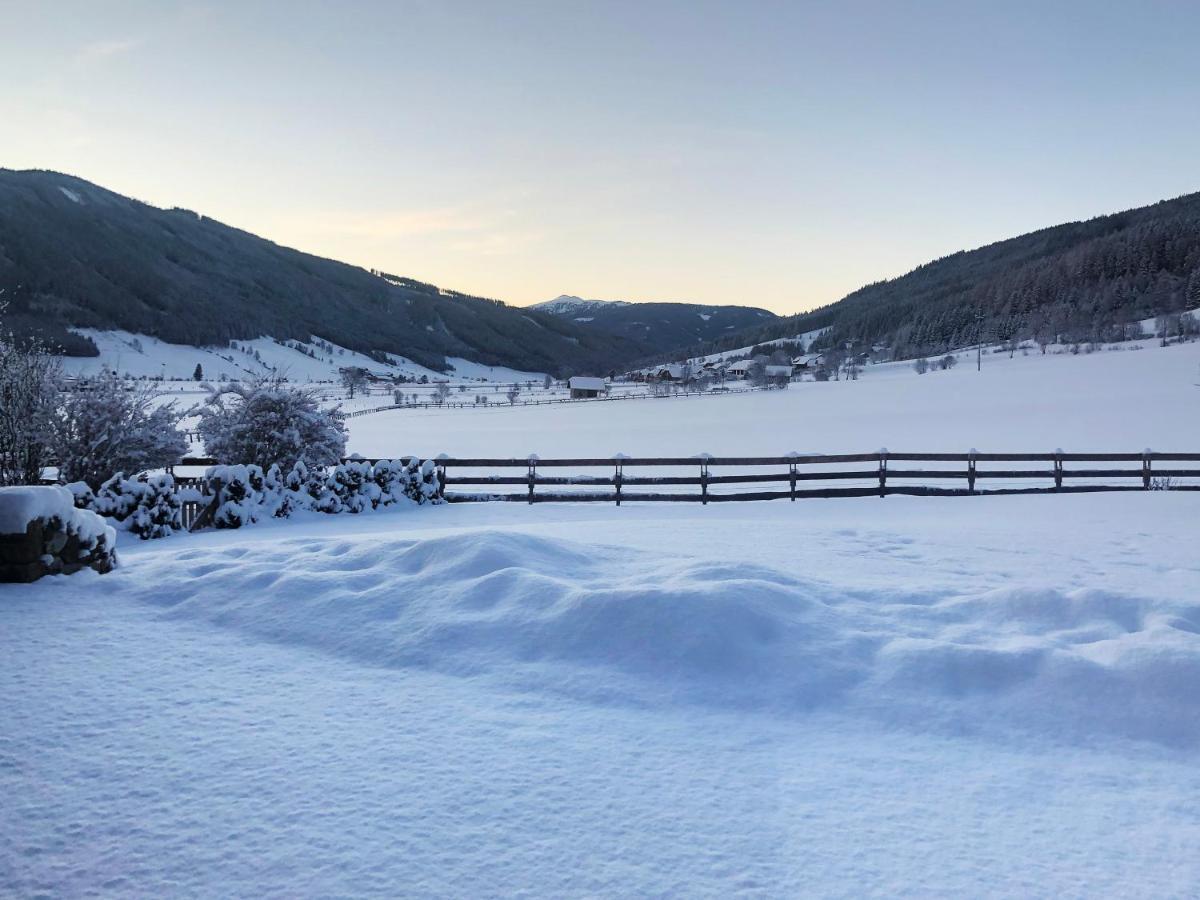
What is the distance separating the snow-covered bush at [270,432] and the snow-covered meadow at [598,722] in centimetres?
816

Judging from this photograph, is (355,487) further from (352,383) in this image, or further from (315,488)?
(352,383)

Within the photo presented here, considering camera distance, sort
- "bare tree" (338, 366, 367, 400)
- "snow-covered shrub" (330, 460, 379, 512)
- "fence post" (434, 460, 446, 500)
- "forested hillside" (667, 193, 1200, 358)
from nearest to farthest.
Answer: "snow-covered shrub" (330, 460, 379, 512) < "fence post" (434, 460, 446, 500) < "bare tree" (338, 366, 367, 400) < "forested hillside" (667, 193, 1200, 358)

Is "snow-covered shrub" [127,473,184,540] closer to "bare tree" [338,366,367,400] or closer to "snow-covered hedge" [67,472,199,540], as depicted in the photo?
"snow-covered hedge" [67,472,199,540]

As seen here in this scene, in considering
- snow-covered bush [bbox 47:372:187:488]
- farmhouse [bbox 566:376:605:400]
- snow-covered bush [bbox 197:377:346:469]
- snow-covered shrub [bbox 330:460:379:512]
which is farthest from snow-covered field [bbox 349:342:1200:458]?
farmhouse [bbox 566:376:605:400]

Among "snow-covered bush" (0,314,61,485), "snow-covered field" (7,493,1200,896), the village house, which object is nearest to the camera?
"snow-covered field" (7,493,1200,896)

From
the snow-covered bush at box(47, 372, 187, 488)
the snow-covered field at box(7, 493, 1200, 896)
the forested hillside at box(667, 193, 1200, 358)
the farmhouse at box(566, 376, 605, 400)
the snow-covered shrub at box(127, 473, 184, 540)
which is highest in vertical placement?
the forested hillside at box(667, 193, 1200, 358)

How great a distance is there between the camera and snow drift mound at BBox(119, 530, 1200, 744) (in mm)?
5828

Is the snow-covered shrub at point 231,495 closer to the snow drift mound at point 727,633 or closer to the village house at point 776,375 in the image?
the snow drift mound at point 727,633

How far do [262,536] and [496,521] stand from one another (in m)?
4.40

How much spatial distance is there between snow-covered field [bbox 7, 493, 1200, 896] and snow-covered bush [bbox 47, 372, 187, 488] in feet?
27.9

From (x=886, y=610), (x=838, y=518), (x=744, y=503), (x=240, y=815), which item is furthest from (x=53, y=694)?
(x=744, y=503)

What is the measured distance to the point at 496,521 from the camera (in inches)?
608

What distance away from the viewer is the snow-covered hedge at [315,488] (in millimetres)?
14234

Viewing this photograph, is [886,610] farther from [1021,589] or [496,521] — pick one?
[496,521]
